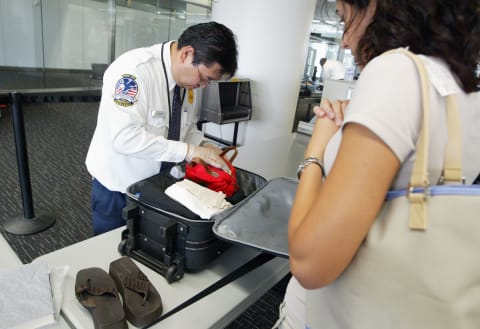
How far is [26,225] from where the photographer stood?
223cm

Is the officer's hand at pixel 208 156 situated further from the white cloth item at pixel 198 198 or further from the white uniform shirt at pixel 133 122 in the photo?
the white cloth item at pixel 198 198

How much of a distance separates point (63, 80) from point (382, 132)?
6.09m

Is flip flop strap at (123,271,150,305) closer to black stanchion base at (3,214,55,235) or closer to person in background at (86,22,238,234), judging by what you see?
person in background at (86,22,238,234)

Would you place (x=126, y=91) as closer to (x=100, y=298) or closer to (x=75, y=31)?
(x=100, y=298)

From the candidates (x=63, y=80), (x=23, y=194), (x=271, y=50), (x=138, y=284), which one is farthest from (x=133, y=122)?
(x=63, y=80)

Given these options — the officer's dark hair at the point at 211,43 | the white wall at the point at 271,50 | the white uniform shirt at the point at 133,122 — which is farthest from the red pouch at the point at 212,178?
the white wall at the point at 271,50

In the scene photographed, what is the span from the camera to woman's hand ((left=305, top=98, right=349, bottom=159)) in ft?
1.99

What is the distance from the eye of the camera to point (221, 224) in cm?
88

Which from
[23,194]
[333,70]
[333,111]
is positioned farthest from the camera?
[333,70]

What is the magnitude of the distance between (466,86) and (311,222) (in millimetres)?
293

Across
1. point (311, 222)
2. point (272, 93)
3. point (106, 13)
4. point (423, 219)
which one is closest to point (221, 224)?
point (311, 222)

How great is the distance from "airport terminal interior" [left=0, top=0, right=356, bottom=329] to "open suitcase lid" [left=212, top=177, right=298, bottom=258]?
1.13 meters

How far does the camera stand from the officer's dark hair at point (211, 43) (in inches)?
47.1

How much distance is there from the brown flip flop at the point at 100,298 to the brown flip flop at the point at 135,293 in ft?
0.06
